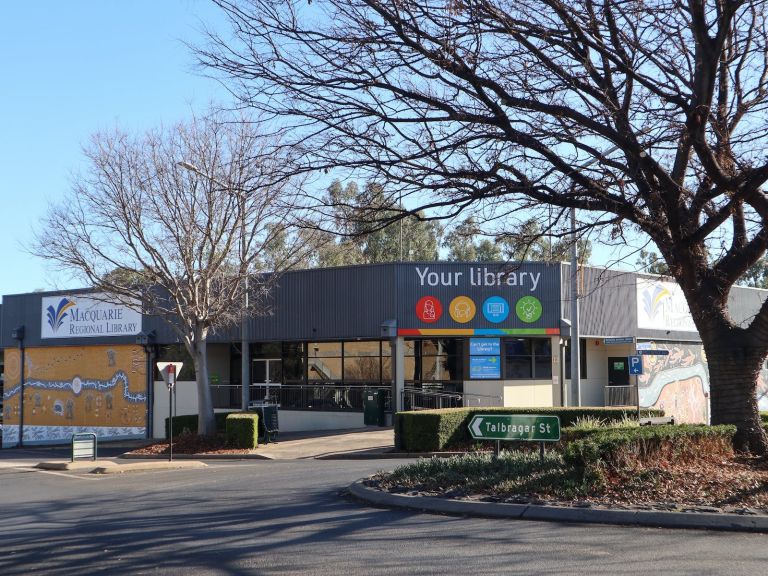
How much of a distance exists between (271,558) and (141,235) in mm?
18161

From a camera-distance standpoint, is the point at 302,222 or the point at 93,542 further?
the point at 302,222

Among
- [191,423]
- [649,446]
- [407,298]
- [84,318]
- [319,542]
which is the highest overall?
[407,298]

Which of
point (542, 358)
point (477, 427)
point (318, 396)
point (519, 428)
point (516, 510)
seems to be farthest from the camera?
point (318, 396)

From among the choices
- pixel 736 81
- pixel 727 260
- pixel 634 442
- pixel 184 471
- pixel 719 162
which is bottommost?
pixel 184 471

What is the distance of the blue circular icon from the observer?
96.6 feet

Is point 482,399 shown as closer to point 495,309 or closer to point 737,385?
point 495,309

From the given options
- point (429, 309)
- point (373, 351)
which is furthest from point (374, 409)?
point (429, 309)

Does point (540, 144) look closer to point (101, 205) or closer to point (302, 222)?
point (302, 222)

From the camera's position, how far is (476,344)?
29.8 metres

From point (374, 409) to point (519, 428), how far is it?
673 inches

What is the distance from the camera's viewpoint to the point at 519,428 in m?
12.4

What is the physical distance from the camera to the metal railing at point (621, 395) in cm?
3353

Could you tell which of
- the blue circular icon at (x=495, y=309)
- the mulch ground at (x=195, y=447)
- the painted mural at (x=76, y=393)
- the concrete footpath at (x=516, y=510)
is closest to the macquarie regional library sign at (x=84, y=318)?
the painted mural at (x=76, y=393)

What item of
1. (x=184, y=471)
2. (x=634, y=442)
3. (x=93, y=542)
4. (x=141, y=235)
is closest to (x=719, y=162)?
(x=634, y=442)
